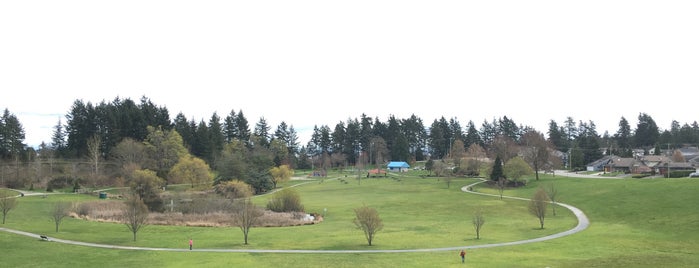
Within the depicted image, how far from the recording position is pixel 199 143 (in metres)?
139

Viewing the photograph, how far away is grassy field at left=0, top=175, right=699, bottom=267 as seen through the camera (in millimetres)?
37125

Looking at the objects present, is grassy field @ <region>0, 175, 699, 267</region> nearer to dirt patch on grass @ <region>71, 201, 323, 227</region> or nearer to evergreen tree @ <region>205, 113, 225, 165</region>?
dirt patch on grass @ <region>71, 201, 323, 227</region>

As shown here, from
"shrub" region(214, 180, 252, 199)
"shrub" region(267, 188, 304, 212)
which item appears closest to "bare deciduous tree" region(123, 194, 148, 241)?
"shrub" region(267, 188, 304, 212)

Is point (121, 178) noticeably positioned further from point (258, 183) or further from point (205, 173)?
point (258, 183)

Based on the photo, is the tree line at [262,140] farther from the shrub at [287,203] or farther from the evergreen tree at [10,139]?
the shrub at [287,203]

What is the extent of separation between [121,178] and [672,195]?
9611 centimetres

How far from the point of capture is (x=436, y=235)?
166 ft

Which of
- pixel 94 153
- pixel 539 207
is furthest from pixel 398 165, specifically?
pixel 539 207

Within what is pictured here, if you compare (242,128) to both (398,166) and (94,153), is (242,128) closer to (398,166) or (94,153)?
(398,166)

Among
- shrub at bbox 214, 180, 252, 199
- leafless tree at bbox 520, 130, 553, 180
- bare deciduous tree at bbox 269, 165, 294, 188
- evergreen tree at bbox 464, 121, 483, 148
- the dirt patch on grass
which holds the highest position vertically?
evergreen tree at bbox 464, 121, 483, 148

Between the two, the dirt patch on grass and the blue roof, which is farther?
the blue roof

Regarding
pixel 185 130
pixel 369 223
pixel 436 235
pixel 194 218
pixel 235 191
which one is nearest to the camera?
pixel 369 223

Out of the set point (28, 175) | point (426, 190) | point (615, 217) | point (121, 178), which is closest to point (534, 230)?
point (615, 217)

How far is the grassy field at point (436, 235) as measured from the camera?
122 ft
